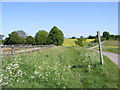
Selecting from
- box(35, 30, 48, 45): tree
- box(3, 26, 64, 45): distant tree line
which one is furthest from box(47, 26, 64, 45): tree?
box(35, 30, 48, 45): tree

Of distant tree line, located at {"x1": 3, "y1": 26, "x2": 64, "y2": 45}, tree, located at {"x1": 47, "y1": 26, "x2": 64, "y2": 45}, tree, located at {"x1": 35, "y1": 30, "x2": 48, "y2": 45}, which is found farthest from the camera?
tree, located at {"x1": 35, "y1": 30, "x2": 48, "y2": 45}

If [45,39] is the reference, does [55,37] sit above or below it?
above

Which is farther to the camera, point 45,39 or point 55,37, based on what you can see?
point 45,39

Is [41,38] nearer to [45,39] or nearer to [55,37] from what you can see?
[45,39]

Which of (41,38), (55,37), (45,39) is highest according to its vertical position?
(55,37)

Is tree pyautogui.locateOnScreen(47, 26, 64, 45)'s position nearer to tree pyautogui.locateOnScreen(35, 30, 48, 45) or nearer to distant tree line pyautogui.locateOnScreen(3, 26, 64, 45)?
distant tree line pyautogui.locateOnScreen(3, 26, 64, 45)

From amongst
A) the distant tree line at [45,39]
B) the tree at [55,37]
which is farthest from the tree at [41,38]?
the tree at [55,37]

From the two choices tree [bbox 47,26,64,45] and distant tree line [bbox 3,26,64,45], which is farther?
distant tree line [bbox 3,26,64,45]

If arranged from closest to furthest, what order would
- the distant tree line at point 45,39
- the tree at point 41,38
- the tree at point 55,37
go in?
the tree at point 55,37, the distant tree line at point 45,39, the tree at point 41,38

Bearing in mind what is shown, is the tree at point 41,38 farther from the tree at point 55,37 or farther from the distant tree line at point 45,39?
the tree at point 55,37

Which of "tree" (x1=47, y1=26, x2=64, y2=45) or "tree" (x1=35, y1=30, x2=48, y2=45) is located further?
"tree" (x1=35, y1=30, x2=48, y2=45)

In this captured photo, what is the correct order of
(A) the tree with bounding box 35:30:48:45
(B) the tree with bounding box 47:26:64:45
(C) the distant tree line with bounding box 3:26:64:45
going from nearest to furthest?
(B) the tree with bounding box 47:26:64:45 → (C) the distant tree line with bounding box 3:26:64:45 → (A) the tree with bounding box 35:30:48:45

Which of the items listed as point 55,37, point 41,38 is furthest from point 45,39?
point 55,37

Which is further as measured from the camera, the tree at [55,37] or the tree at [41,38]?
the tree at [41,38]
